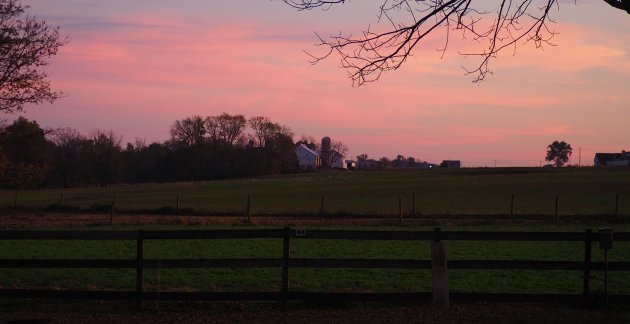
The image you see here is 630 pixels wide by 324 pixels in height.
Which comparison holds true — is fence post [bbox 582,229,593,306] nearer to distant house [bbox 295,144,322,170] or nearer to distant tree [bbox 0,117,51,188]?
distant tree [bbox 0,117,51,188]

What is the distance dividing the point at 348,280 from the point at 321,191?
180 feet

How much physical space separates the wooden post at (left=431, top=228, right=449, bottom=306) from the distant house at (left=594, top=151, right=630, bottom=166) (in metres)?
→ 157

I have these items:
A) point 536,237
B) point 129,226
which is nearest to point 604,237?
point 536,237

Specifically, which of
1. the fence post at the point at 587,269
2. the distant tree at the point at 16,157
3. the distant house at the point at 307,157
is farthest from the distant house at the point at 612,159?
the fence post at the point at 587,269

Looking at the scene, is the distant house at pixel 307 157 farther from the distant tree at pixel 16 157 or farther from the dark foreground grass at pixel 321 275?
the dark foreground grass at pixel 321 275

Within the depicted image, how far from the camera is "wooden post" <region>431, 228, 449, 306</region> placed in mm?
9125

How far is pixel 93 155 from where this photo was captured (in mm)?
113250

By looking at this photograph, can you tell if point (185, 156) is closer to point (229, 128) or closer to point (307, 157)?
point (229, 128)

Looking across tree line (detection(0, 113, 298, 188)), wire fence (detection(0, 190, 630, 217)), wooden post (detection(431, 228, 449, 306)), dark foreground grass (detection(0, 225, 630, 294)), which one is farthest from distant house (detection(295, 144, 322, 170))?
wooden post (detection(431, 228, 449, 306))

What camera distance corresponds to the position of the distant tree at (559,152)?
18975 centimetres

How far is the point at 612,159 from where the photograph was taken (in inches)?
6452

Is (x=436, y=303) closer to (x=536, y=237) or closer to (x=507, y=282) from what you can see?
(x=536, y=237)

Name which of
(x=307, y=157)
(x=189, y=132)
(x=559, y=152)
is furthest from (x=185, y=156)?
(x=559, y=152)

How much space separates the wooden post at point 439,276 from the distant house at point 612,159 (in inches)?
6177
